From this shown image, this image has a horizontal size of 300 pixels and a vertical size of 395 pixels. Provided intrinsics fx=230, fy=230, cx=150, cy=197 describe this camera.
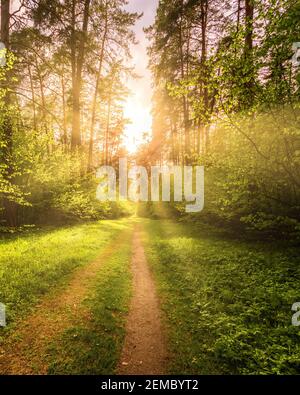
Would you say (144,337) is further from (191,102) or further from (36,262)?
(191,102)

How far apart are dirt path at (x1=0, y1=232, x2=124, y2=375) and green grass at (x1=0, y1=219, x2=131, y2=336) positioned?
32 cm

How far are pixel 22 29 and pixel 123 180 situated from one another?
1189 inches

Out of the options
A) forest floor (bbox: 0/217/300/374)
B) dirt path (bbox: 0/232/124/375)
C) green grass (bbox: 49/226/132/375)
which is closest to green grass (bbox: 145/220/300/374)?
forest floor (bbox: 0/217/300/374)

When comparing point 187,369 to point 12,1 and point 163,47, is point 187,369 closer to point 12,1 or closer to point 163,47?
point 12,1

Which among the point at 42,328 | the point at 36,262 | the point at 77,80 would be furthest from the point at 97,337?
the point at 77,80

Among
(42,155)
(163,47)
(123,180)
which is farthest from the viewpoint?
(123,180)

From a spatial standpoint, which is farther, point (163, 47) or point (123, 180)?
point (123, 180)

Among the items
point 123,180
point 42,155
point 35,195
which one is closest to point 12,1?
point 42,155

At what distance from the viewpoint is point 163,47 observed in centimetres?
1838

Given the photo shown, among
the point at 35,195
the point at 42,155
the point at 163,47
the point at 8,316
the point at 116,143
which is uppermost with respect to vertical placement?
the point at 163,47

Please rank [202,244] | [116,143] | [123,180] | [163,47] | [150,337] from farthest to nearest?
[123,180], [116,143], [163,47], [202,244], [150,337]

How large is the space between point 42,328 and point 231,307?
14.4 ft

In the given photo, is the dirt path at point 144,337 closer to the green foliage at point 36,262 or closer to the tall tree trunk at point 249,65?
the green foliage at point 36,262

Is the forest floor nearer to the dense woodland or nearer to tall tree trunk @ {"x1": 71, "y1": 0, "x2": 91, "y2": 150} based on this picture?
the dense woodland
